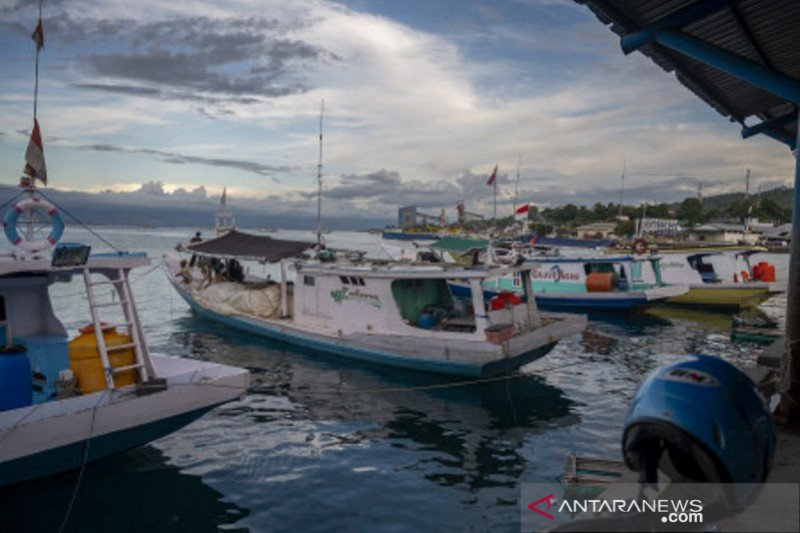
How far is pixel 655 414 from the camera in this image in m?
3.90

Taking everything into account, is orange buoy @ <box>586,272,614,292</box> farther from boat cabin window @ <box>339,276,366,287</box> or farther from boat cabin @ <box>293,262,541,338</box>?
boat cabin window @ <box>339,276,366,287</box>

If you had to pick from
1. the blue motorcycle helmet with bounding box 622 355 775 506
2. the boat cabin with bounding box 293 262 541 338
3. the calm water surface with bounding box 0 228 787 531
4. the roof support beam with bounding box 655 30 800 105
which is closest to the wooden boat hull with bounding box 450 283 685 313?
the calm water surface with bounding box 0 228 787 531

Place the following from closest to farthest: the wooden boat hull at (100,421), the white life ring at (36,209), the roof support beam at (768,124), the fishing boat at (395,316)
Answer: the wooden boat hull at (100,421) → the white life ring at (36,209) → the roof support beam at (768,124) → the fishing boat at (395,316)

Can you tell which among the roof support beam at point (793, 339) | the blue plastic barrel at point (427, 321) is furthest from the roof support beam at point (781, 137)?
the blue plastic barrel at point (427, 321)

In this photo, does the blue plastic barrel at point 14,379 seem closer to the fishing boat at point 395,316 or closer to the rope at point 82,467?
the rope at point 82,467

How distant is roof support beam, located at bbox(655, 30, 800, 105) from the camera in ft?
21.2

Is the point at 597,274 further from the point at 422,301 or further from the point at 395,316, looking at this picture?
the point at 395,316

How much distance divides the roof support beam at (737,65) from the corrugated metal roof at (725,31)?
35 cm

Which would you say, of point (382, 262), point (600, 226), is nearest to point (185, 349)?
point (382, 262)

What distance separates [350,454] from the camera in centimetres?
1006

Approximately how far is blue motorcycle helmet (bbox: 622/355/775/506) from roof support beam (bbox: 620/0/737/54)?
4501 mm

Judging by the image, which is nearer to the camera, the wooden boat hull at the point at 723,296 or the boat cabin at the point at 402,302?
the boat cabin at the point at 402,302

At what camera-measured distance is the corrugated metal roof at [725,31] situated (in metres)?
6.83

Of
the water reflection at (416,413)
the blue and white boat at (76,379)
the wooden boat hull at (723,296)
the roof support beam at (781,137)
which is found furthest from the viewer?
the wooden boat hull at (723,296)
